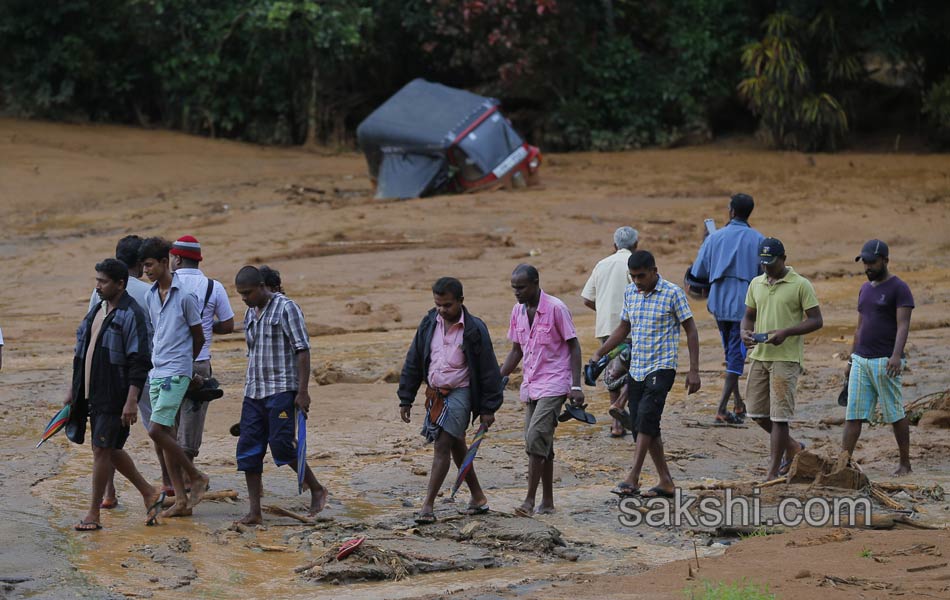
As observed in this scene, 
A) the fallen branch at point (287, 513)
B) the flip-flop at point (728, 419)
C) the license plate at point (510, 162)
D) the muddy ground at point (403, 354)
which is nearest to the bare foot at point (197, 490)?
the muddy ground at point (403, 354)

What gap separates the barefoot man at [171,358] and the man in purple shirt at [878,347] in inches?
162

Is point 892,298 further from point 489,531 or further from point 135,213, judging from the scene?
point 135,213

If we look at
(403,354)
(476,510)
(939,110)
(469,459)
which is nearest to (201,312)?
(469,459)

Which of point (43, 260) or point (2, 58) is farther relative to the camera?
point (2, 58)

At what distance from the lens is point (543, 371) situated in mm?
7648

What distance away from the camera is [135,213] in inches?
812

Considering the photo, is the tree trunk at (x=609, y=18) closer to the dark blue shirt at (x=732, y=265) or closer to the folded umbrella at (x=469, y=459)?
the dark blue shirt at (x=732, y=265)

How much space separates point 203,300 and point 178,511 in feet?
4.13

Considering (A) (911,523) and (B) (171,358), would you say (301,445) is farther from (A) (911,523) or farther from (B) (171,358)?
(A) (911,523)

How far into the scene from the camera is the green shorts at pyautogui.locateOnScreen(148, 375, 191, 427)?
24.1ft

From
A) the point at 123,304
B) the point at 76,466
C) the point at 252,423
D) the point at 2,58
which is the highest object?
the point at 2,58

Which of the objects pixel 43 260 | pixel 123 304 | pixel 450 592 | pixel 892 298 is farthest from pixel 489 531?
pixel 43 260

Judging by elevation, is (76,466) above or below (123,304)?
below

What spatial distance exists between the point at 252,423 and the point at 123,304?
0.98 meters
